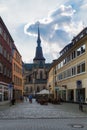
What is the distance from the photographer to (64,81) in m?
64.4

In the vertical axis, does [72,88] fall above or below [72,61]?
below

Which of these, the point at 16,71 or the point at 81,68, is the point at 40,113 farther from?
the point at 16,71

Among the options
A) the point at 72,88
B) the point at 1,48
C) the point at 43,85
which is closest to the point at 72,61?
the point at 72,88

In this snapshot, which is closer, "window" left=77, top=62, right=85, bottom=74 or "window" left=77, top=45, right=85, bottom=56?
"window" left=77, top=62, right=85, bottom=74

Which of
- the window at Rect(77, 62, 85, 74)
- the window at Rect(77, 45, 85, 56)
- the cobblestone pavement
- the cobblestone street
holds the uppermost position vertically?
the window at Rect(77, 45, 85, 56)

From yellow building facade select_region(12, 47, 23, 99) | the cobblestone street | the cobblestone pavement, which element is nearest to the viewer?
the cobblestone street

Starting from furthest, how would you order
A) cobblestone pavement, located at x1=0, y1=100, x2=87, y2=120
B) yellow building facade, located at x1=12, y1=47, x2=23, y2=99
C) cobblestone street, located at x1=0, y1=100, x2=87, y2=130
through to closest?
1. yellow building facade, located at x1=12, y1=47, x2=23, y2=99
2. cobblestone pavement, located at x1=0, y1=100, x2=87, y2=120
3. cobblestone street, located at x1=0, y1=100, x2=87, y2=130

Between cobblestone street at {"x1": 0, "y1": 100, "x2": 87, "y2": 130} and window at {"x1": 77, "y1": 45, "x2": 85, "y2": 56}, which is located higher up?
window at {"x1": 77, "y1": 45, "x2": 85, "y2": 56}

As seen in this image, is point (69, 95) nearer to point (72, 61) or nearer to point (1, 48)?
point (72, 61)

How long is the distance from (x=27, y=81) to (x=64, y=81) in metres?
105

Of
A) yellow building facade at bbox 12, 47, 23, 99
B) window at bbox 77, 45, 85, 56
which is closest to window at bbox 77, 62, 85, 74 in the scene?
window at bbox 77, 45, 85, 56

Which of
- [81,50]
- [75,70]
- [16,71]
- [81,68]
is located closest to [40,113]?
[81,68]

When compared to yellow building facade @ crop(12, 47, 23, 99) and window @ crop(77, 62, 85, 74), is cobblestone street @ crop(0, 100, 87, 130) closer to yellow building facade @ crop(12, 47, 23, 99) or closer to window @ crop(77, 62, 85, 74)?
window @ crop(77, 62, 85, 74)

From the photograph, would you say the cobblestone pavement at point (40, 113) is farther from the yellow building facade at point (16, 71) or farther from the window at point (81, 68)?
the yellow building facade at point (16, 71)
